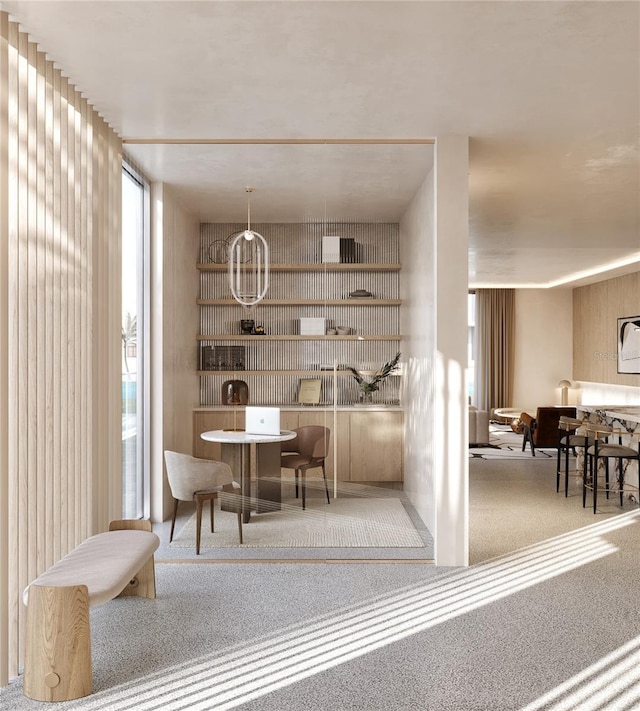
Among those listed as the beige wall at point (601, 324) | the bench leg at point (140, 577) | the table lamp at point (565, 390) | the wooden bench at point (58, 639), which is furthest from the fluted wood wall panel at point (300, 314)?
the table lamp at point (565, 390)

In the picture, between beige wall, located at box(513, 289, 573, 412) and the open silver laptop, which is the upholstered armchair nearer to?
beige wall, located at box(513, 289, 573, 412)

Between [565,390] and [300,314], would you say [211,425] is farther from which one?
[565,390]

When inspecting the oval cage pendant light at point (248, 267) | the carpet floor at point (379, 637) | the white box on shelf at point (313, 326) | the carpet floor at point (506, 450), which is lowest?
the carpet floor at point (506, 450)

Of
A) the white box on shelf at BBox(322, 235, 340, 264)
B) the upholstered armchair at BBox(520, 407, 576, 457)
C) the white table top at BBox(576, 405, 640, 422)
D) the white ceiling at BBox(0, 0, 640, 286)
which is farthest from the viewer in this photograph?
the upholstered armchair at BBox(520, 407, 576, 457)

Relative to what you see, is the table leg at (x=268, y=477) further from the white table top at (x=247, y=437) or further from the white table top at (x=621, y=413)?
the white table top at (x=621, y=413)

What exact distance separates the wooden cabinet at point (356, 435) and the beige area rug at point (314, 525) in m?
0.20

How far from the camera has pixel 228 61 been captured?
10.7ft

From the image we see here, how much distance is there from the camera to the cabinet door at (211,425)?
4.57 meters

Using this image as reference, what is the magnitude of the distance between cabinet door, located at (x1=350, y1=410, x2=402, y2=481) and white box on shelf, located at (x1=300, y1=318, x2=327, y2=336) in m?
0.62

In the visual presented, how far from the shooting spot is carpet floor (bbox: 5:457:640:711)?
8.95 ft

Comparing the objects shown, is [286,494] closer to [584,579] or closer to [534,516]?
[584,579]

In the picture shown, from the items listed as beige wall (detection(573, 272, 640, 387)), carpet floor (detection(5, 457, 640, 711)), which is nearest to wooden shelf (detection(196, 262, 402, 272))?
carpet floor (detection(5, 457, 640, 711))

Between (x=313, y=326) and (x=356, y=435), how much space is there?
81cm

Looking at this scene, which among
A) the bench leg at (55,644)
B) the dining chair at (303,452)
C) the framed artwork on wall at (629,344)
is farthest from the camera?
the framed artwork on wall at (629,344)
